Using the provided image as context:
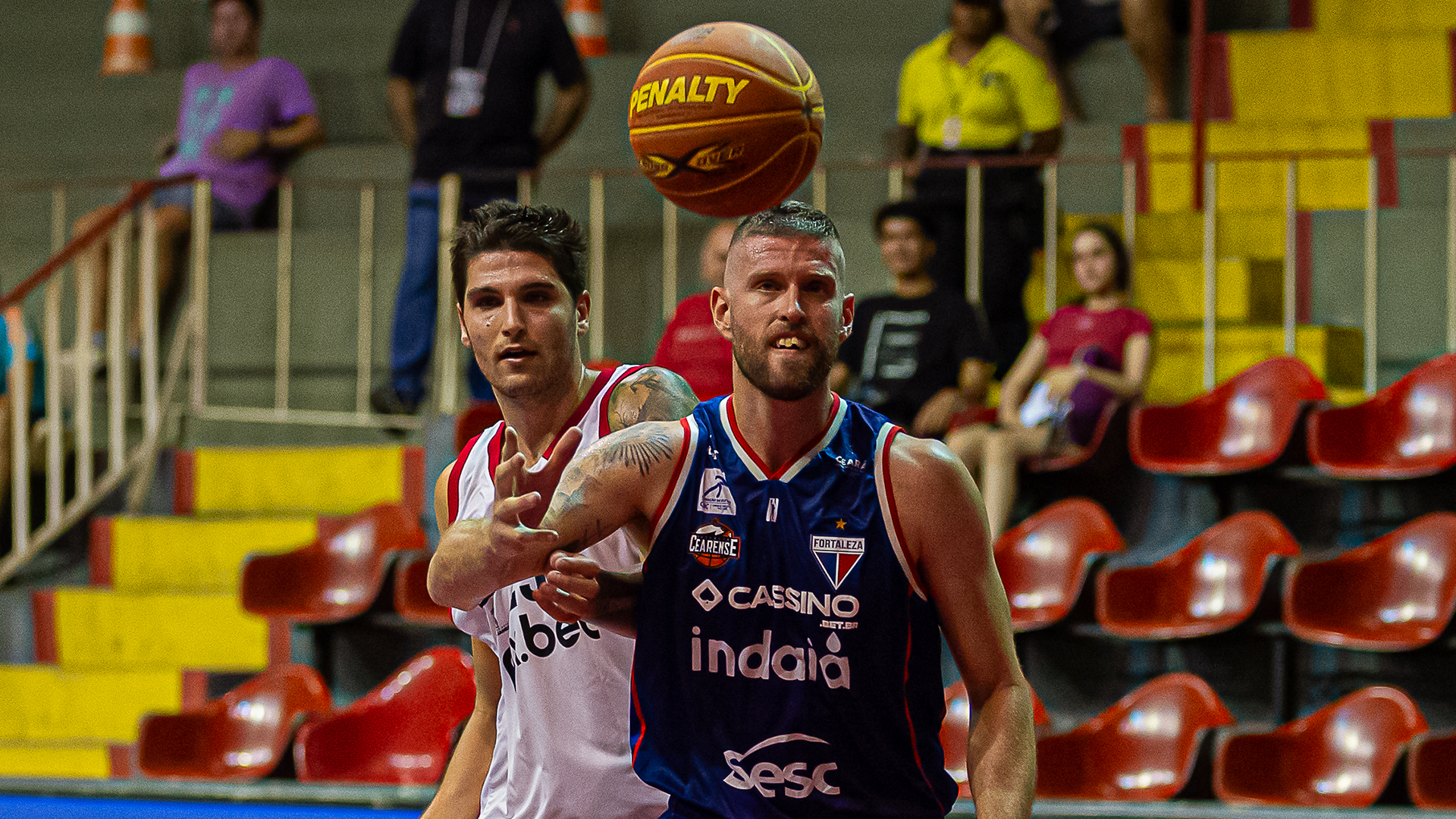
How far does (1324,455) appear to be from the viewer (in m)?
5.20

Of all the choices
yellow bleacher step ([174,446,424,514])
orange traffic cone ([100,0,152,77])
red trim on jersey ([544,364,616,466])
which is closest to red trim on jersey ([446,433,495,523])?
red trim on jersey ([544,364,616,466])

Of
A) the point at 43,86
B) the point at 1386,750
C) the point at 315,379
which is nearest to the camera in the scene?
the point at 1386,750

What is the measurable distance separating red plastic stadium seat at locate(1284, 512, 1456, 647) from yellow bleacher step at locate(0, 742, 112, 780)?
13.5 ft

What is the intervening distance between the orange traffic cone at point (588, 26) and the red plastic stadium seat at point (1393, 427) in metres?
4.88

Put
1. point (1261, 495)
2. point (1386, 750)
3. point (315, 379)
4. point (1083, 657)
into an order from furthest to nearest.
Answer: point (315, 379) < point (1261, 495) < point (1083, 657) < point (1386, 750)

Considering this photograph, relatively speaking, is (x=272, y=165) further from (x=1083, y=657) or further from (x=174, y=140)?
(x=1083, y=657)

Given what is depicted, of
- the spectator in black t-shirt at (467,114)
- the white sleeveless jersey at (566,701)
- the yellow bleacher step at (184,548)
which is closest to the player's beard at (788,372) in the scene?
the white sleeveless jersey at (566,701)

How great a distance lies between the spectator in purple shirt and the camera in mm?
6840

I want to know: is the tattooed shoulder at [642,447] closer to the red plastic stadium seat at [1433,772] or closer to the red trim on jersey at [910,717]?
the red trim on jersey at [910,717]

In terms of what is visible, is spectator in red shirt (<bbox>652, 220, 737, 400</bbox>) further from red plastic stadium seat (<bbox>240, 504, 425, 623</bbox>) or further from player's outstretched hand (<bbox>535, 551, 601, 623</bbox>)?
player's outstretched hand (<bbox>535, 551, 601, 623</bbox>)

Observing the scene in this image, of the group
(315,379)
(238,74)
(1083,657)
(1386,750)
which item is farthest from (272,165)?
(1386,750)

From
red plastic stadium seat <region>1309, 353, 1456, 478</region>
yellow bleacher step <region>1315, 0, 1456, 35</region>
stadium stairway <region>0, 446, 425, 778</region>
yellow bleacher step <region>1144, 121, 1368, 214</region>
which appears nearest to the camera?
red plastic stadium seat <region>1309, 353, 1456, 478</region>

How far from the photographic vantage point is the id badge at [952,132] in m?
6.38

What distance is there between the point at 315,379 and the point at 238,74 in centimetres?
142
